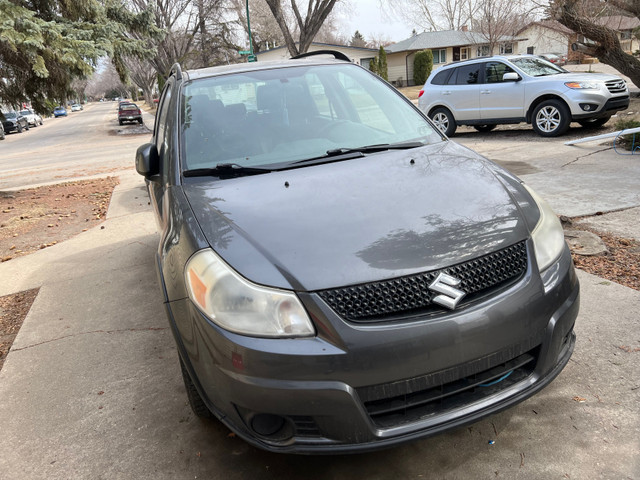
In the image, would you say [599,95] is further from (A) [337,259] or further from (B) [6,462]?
(B) [6,462]

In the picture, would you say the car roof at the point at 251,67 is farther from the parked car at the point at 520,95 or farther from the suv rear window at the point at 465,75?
the suv rear window at the point at 465,75

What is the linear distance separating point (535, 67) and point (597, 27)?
3792 millimetres

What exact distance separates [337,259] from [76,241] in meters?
5.62

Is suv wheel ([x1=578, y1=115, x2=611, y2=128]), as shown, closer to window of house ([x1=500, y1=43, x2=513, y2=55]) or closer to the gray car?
the gray car

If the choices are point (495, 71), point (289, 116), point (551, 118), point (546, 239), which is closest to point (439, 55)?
point (495, 71)

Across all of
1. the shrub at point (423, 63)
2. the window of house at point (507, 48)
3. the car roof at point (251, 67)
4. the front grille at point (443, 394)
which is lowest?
the front grille at point (443, 394)

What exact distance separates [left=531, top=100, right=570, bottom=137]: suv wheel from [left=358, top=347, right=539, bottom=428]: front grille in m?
10.2

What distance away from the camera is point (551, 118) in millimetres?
11094

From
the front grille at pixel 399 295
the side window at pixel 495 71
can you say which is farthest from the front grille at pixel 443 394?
the side window at pixel 495 71

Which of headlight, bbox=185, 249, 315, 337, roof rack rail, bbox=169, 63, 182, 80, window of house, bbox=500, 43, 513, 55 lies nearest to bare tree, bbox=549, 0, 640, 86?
roof rack rail, bbox=169, 63, 182, 80

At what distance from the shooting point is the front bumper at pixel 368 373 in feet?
5.95

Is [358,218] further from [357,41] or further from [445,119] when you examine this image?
[357,41]

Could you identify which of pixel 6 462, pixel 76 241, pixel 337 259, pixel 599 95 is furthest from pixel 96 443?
pixel 599 95

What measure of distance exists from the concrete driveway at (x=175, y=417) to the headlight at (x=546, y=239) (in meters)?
0.80
